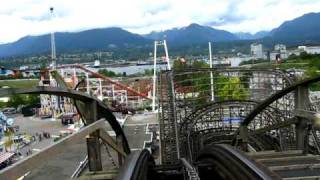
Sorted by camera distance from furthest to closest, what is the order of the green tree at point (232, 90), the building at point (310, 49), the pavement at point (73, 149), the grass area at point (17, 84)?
the building at point (310, 49), the pavement at point (73, 149), the green tree at point (232, 90), the grass area at point (17, 84)

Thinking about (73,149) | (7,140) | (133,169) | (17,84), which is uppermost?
(17,84)

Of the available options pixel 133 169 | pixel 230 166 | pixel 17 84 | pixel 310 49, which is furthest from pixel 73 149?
pixel 310 49

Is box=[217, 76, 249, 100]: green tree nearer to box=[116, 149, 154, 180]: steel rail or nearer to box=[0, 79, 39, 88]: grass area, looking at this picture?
box=[116, 149, 154, 180]: steel rail

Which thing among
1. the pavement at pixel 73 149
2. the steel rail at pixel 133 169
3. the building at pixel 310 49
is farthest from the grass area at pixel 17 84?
the building at pixel 310 49

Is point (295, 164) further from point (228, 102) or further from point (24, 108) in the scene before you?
point (24, 108)

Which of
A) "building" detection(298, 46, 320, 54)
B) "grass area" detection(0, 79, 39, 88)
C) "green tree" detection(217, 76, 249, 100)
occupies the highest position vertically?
"building" detection(298, 46, 320, 54)

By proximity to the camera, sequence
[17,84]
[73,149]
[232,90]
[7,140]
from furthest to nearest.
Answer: [7,140] < [232,90] < [73,149] < [17,84]

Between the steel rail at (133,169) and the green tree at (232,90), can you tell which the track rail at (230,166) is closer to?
the steel rail at (133,169)

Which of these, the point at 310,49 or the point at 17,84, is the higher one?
the point at 310,49

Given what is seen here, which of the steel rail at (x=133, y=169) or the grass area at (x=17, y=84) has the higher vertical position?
the grass area at (x=17, y=84)

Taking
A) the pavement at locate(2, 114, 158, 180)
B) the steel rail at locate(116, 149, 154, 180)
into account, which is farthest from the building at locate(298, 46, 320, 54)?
the steel rail at locate(116, 149, 154, 180)


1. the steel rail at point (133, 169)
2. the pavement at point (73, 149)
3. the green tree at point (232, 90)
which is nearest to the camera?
the steel rail at point (133, 169)

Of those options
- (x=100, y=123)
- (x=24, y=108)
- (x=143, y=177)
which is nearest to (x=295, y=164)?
(x=143, y=177)

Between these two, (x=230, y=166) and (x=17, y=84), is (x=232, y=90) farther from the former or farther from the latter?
(x=17, y=84)
